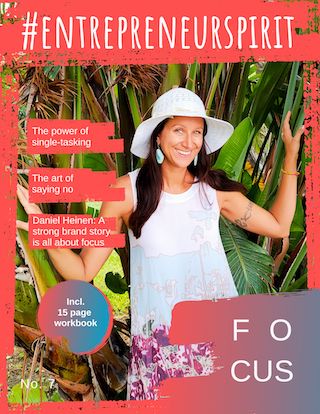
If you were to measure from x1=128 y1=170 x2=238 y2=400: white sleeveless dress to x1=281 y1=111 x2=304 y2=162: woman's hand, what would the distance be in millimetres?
203

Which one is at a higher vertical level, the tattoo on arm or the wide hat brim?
the wide hat brim

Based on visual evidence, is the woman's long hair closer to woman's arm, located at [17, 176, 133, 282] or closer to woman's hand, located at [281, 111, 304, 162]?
woman's arm, located at [17, 176, 133, 282]

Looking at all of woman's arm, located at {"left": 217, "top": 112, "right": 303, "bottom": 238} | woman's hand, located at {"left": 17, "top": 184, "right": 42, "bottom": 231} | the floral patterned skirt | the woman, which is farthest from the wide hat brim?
the floral patterned skirt

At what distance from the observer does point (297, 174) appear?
1568 millimetres

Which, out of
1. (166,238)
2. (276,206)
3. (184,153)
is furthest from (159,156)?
(276,206)

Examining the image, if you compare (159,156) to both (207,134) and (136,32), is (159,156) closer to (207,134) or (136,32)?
(207,134)

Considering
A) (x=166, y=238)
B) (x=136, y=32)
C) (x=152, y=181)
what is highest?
(x=136, y=32)

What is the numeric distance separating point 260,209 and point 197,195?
15 centimetres

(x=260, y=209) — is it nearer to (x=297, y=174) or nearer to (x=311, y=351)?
(x=297, y=174)

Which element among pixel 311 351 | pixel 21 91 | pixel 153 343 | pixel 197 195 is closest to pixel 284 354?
pixel 311 351

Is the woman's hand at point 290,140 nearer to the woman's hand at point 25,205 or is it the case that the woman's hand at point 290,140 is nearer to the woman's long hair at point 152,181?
the woman's long hair at point 152,181

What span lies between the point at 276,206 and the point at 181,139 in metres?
0.27

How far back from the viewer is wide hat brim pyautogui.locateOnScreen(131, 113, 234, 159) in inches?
59.6

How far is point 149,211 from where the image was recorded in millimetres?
→ 1504
